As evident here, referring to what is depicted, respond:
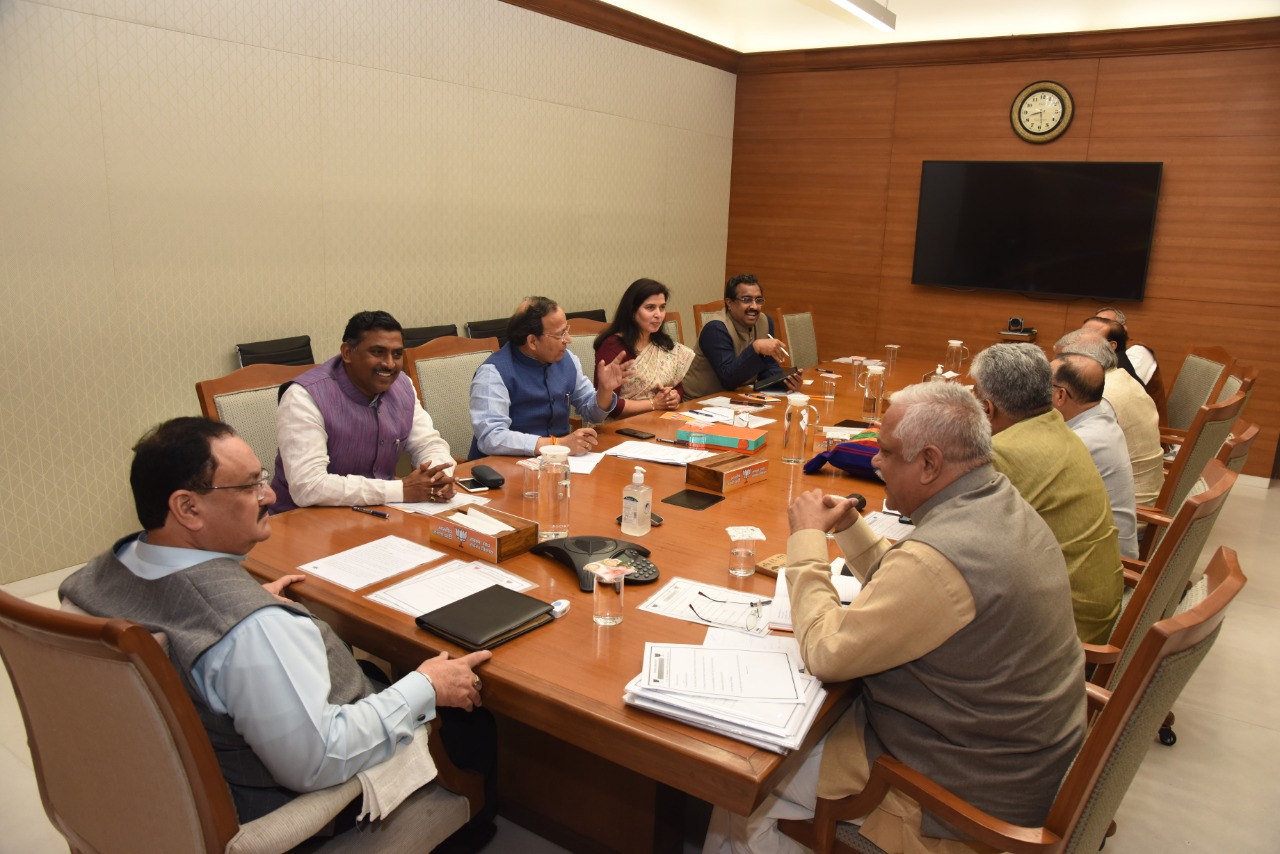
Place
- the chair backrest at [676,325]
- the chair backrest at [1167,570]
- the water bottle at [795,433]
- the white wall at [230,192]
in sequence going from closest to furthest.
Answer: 1. the chair backrest at [1167,570]
2. the water bottle at [795,433]
3. the white wall at [230,192]
4. the chair backrest at [676,325]

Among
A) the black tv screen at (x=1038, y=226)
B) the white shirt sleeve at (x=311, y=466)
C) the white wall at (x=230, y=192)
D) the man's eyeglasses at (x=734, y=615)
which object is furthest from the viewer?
the black tv screen at (x=1038, y=226)

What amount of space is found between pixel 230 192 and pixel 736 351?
8.32 ft

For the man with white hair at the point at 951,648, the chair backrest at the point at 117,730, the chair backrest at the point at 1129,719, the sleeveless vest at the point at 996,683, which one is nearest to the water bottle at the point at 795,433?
the man with white hair at the point at 951,648

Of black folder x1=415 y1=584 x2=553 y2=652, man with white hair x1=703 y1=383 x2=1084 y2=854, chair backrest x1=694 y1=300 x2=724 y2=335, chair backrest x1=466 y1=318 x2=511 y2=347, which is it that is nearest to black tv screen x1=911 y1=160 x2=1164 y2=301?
chair backrest x1=694 y1=300 x2=724 y2=335

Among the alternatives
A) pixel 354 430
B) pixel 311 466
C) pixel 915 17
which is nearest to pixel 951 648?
pixel 311 466

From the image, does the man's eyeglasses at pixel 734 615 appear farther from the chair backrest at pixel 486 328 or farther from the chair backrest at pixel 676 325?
the chair backrest at pixel 676 325

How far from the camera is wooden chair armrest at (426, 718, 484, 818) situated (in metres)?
1.63

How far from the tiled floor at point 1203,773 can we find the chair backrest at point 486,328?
2.42 metres

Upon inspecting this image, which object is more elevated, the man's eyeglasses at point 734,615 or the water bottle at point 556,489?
the water bottle at point 556,489

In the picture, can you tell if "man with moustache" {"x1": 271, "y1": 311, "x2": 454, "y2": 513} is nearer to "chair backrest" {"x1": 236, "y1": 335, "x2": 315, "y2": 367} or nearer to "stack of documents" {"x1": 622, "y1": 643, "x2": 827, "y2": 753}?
"stack of documents" {"x1": 622, "y1": 643, "x2": 827, "y2": 753}

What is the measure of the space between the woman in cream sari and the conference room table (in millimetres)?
1181

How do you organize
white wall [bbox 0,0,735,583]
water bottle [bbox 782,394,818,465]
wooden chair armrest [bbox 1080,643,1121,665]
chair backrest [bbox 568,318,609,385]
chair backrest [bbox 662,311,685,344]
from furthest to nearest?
1. chair backrest [bbox 662,311,685,344]
2. chair backrest [bbox 568,318,609,385]
3. white wall [bbox 0,0,735,583]
4. water bottle [bbox 782,394,818,465]
5. wooden chair armrest [bbox 1080,643,1121,665]

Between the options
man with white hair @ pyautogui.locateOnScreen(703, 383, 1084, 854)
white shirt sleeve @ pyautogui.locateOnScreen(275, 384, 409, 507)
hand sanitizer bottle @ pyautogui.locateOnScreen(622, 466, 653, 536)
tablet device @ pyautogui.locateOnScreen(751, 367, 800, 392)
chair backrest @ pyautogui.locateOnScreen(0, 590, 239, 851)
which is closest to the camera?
chair backrest @ pyautogui.locateOnScreen(0, 590, 239, 851)

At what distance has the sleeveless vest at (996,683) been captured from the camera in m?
1.48
